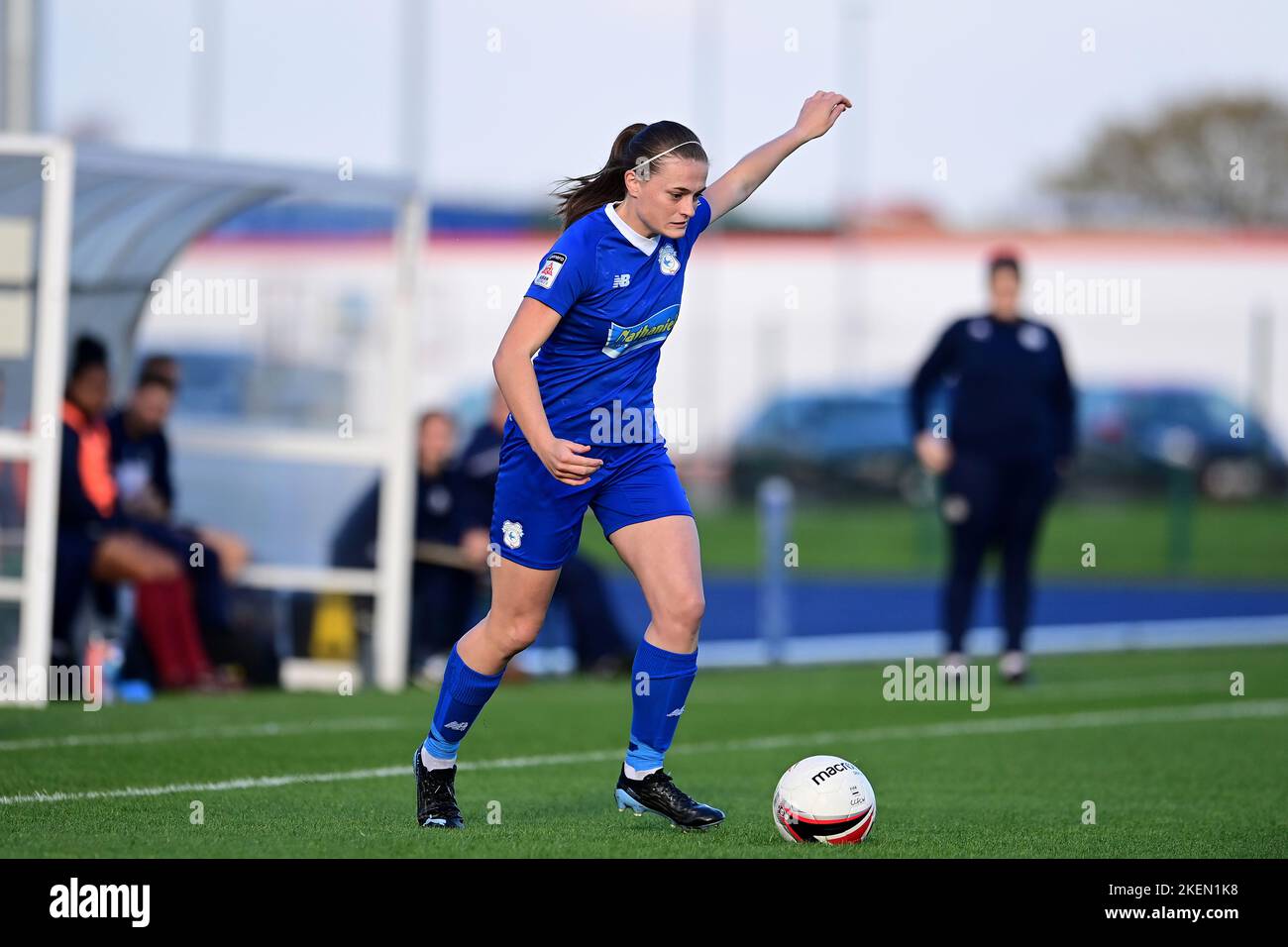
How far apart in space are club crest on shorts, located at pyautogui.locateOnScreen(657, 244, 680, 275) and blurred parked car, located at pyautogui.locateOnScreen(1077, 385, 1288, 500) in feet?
78.2

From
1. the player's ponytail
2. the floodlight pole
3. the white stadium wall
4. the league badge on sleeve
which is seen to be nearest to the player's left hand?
the player's ponytail

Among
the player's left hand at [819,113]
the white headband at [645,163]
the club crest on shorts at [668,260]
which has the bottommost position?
the club crest on shorts at [668,260]

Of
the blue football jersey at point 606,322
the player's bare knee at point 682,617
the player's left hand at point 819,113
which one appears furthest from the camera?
the player's left hand at point 819,113

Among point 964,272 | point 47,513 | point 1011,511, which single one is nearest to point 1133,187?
point 964,272

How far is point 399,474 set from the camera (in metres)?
12.6

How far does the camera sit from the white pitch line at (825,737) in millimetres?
7188

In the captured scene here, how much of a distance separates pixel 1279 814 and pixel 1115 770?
1.41 metres

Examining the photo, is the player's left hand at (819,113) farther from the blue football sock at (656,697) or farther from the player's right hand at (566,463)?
the blue football sock at (656,697)

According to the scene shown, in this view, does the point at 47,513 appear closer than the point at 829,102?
No

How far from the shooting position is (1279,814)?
7.04 metres

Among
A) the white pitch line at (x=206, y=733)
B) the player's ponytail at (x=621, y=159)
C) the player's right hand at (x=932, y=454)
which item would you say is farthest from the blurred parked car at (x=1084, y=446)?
the player's ponytail at (x=621, y=159)

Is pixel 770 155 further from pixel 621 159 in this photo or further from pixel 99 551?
pixel 99 551

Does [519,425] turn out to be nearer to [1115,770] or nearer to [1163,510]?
[1115,770]

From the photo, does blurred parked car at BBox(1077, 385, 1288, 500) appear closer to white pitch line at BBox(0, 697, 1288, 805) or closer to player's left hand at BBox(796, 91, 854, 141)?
white pitch line at BBox(0, 697, 1288, 805)
